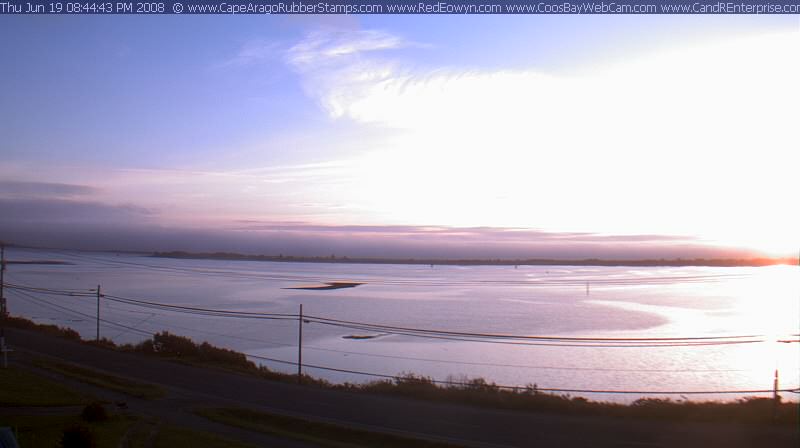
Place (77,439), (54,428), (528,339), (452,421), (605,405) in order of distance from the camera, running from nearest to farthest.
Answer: (77,439), (54,428), (452,421), (605,405), (528,339)

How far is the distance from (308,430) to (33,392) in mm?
7723

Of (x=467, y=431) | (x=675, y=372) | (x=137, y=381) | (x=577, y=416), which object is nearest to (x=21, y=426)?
(x=137, y=381)

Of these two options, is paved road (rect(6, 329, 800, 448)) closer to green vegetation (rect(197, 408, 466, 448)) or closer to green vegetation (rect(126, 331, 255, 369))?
green vegetation (rect(197, 408, 466, 448))

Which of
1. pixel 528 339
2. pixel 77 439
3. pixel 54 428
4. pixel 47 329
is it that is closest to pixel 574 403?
pixel 77 439

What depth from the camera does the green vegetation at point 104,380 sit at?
16.8 meters

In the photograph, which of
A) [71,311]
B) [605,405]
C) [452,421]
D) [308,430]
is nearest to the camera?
[308,430]

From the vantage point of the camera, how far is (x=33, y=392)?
51.1 feet

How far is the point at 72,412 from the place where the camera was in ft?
45.8

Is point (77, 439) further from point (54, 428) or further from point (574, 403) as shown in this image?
point (574, 403)

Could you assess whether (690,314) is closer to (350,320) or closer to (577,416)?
(350,320)

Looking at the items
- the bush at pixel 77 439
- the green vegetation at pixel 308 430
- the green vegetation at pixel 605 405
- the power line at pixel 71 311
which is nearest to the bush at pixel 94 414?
the green vegetation at pixel 308 430

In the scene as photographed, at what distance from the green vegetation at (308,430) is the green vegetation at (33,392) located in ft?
11.4

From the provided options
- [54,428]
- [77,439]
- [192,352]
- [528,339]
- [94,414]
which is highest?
[77,439]

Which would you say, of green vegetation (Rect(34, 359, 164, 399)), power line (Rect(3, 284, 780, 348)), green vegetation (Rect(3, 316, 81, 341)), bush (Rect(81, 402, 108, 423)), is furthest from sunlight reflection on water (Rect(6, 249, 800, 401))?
bush (Rect(81, 402, 108, 423))
